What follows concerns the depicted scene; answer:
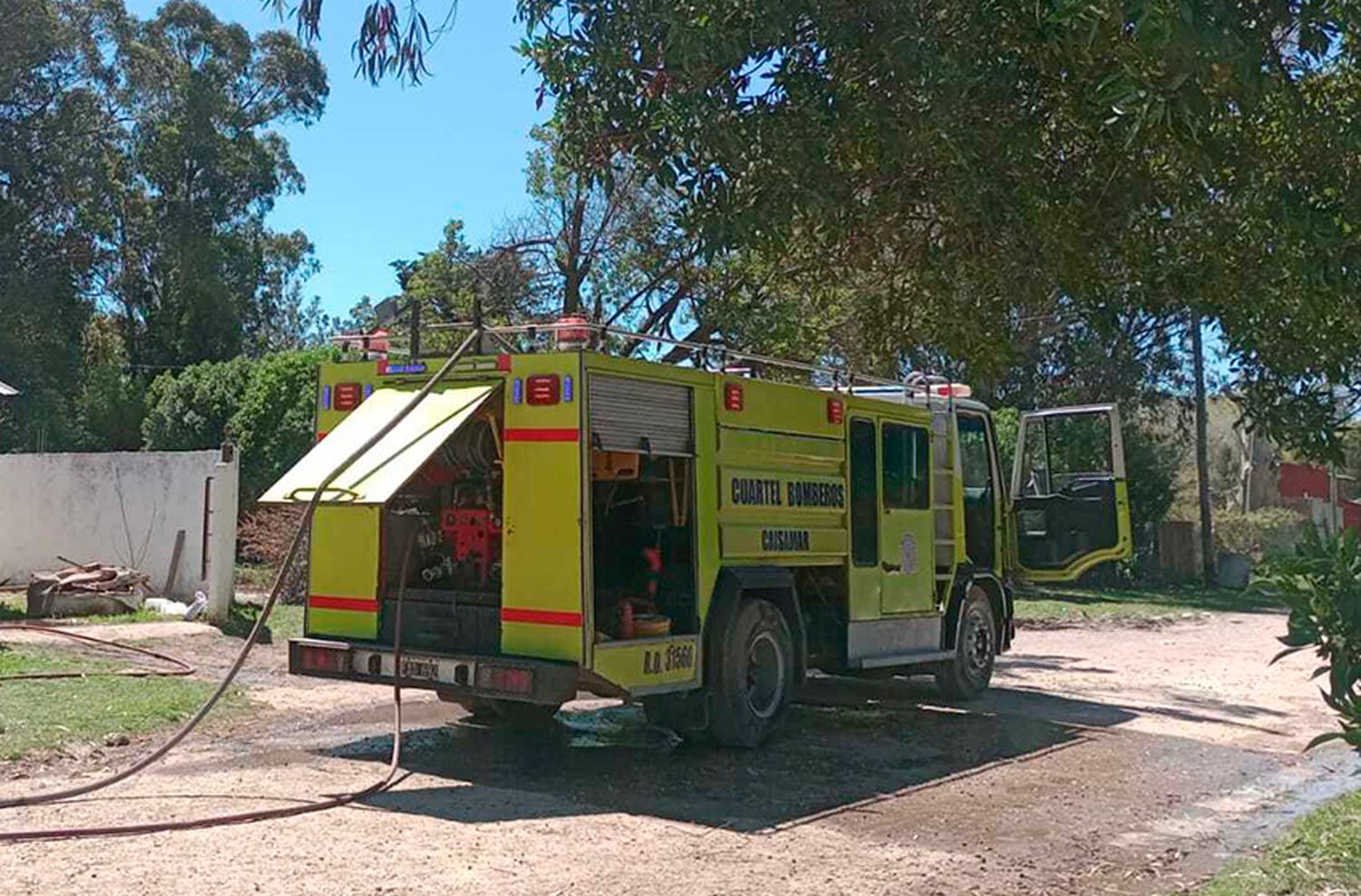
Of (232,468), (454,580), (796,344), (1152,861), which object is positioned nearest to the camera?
(1152,861)

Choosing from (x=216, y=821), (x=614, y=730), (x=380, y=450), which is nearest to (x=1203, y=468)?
(x=614, y=730)

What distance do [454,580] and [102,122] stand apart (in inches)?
1313

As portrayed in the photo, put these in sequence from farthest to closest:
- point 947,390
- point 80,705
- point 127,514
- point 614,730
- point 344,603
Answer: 1. point 127,514
2. point 947,390
3. point 614,730
4. point 80,705
5. point 344,603

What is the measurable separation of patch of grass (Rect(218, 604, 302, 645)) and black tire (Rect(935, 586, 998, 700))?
691cm

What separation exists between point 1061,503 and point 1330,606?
846 centimetres

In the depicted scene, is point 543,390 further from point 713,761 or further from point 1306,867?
point 1306,867

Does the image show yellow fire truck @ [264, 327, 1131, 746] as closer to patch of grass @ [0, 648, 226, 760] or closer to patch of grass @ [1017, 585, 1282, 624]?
patch of grass @ [0, 648, 226, 760]

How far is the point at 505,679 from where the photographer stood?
8180mm

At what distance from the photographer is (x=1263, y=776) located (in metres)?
9.56

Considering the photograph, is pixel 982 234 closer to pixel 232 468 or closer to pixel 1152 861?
pixel 1152 861

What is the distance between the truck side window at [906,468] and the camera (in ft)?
36.4

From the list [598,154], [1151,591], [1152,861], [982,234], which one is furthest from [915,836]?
[1151,591]

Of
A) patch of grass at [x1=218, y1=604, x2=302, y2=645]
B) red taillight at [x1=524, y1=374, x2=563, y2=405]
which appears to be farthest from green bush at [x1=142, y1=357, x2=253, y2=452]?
red taillight at [x1=524, y1=374, x2=563, y2=405]

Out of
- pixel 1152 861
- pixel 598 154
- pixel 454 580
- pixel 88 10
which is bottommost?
pixel 1152 861
